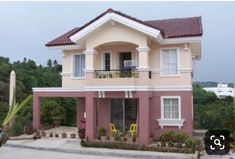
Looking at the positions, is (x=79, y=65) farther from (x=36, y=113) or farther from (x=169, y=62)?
(x=169, y=62)

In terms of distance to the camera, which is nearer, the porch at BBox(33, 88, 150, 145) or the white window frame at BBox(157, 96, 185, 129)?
the porch at BBox(33, 88, 150, 145)

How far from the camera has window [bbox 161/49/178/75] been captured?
1825cm

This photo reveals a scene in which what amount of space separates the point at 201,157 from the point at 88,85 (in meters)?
6.90

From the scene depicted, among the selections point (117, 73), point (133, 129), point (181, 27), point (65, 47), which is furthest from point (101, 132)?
point (181, 27)

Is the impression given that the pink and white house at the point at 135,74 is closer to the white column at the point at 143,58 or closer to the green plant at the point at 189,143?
the white column at the point at 143,58

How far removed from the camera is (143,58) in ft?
56.0

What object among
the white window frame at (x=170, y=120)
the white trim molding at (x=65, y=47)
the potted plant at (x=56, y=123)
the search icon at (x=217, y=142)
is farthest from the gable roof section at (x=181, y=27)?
the search icon at (x=217, y=142)

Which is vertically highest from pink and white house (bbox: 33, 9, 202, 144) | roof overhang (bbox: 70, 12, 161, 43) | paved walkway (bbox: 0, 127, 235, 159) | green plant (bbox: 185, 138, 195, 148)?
roof overhang (bbox: 70, 12, 161, 43)

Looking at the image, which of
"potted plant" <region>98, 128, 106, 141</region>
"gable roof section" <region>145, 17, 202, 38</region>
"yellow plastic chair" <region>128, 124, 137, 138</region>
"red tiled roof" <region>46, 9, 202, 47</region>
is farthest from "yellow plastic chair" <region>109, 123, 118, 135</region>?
"gable roof section" <region>145, 17, 202, 38</region>

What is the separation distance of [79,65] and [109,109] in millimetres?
3319

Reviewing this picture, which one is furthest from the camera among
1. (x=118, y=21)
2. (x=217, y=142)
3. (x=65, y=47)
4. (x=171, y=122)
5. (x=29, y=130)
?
(x=65, y=47)

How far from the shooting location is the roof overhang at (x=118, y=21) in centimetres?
1662

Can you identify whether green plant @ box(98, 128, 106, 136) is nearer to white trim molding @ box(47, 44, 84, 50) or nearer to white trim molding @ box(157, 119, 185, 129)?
white trim molding @ box(157, 119, 185, 129)

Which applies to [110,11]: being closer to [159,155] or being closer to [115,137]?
[115,137]
